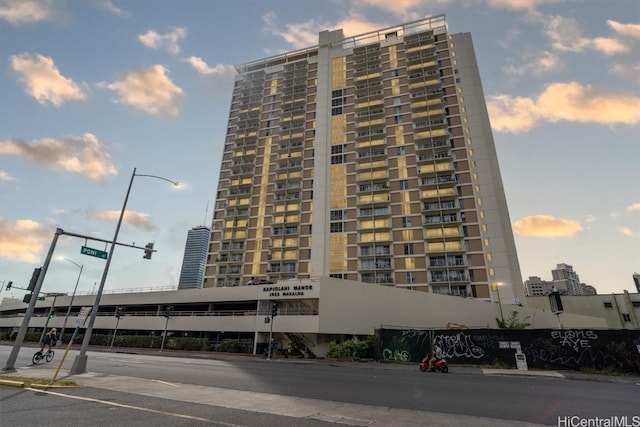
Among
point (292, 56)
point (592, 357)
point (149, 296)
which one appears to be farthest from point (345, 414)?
point (292, 56)

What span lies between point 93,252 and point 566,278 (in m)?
220

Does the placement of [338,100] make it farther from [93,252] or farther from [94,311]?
[94,311]

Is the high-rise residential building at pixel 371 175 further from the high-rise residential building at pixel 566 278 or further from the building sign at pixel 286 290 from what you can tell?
the high-rise residential building at pixel 566 278

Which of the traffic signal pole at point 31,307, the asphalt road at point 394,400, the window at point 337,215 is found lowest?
the asphalt road at point 394,400

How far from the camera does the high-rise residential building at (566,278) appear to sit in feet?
554

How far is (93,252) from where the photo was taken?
54.2 ft

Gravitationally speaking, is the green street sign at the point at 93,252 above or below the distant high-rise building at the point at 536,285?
below

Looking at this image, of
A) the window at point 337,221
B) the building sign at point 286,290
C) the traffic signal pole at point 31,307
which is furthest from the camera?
the window at point 337,221

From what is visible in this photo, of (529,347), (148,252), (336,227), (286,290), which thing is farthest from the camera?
(336,227)

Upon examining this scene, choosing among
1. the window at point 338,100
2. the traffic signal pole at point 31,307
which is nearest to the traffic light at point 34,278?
the traffic signal pole at point 31,307

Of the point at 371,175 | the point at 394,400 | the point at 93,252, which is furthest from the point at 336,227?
the point at 394,400

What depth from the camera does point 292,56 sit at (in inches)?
3590

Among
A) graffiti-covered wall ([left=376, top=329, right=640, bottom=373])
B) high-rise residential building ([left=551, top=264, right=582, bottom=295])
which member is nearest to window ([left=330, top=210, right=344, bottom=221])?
graffiti-covered wall ([left=376, top=329, right=640, bottom=373])

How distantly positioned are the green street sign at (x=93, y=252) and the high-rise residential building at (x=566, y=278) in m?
203
